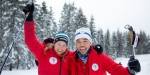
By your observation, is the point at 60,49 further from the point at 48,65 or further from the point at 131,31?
the point at 131,31

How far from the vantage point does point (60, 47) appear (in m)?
6.17

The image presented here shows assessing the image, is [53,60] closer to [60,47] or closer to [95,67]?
[60,47]

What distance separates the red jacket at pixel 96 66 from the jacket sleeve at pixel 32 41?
88cm

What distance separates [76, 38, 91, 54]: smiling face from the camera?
19.1 ft

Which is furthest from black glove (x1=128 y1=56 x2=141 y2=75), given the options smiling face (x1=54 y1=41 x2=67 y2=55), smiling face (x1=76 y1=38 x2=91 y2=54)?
smiling face (x1=54 y1=41 x2=67 y2=55)

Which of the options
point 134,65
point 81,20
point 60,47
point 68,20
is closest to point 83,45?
point 60,47

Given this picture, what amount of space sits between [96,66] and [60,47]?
67 centimetres

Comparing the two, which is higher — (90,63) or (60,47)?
(60,47)

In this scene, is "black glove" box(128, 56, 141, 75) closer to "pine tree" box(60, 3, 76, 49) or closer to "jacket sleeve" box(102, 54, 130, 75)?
"jacket sleeve" box(102, 54, 130, 75)

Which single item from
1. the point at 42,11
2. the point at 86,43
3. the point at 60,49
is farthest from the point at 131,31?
the point at 42,11

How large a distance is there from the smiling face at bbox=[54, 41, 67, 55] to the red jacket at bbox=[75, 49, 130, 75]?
291mm

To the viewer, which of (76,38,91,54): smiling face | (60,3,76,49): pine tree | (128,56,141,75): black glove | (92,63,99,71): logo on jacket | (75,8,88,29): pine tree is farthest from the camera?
(60,3,76,49): pine tree

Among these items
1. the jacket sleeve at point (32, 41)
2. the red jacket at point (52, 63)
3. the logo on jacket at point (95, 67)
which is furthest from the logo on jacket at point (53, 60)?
the logo on jacket at point (95, 67)

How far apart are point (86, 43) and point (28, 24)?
1.65 metres
